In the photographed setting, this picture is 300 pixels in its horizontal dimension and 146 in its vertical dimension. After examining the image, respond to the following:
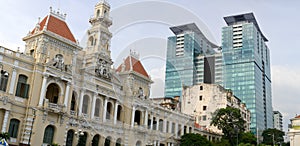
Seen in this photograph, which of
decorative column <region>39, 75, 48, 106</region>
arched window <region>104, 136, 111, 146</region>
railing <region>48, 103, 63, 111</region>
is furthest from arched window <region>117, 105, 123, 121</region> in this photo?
decorative column <region>39, 75, 48, 106</region>

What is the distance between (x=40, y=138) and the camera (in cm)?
3594

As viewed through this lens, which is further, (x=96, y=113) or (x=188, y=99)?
(x=188, y=99)

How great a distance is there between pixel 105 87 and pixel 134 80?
258 inches

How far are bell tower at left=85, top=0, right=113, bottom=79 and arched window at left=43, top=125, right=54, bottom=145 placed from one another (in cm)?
994

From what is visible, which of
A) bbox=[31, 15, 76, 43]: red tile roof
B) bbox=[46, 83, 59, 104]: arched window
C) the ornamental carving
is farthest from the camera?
the ornamental carving

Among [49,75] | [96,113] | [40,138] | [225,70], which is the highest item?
[225,70]

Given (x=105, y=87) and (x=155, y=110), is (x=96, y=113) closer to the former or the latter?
(x=105, y=87)

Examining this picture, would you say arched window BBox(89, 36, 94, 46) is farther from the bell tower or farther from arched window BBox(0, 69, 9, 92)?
arched window BBox(0, 69, 9, 92)

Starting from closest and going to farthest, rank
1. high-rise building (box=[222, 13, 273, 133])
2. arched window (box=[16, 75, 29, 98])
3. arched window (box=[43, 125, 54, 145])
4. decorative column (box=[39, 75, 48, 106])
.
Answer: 1. arched window (box=[16, 75, 29, 98])
2. decorative column (box=[39, 75, 48, 106])
3. arched window (box=[43, 125, 54, 145])
4. high-rise building (box=[222, 13, 273, 133])

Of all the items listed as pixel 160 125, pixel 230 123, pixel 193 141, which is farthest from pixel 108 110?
pixel 230 123

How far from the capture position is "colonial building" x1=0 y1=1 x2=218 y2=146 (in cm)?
3538

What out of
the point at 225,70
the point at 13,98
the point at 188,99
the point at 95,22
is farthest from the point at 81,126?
the point at 225,70

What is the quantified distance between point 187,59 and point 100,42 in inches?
1142

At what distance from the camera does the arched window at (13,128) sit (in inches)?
1356
